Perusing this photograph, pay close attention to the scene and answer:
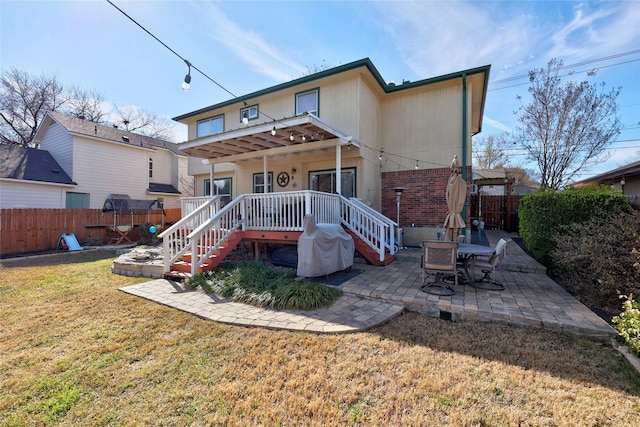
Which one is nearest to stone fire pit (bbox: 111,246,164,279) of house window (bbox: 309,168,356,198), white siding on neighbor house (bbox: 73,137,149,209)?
house window (bbox: 309,168,356,198)

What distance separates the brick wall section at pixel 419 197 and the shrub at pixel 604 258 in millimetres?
4520

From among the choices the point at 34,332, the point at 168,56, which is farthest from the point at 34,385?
the point at 168,56

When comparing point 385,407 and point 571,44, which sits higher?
point 571,44

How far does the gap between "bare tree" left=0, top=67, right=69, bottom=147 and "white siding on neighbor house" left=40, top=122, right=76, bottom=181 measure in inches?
268

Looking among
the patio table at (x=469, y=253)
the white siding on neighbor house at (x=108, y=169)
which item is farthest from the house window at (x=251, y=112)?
the white siding on neighbor house at (x=108, y=169)

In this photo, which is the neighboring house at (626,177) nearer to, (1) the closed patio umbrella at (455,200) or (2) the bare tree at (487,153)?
(2) the bare tree at (487,153)

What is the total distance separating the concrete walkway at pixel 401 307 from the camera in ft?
11.9

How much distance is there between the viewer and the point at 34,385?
254 cm

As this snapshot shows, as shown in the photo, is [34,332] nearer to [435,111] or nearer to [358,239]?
[358,239]

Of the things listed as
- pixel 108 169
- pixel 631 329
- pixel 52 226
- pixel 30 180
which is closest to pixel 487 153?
pixel 631 329

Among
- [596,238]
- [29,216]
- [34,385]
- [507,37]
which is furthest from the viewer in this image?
[29,216]

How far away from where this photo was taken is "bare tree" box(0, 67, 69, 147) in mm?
18859

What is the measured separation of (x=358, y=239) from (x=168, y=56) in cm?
607

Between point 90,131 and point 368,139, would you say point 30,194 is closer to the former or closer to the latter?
point 90,131
